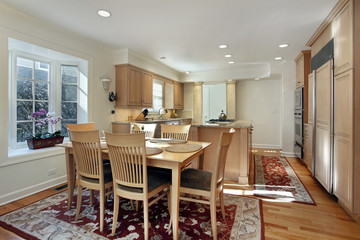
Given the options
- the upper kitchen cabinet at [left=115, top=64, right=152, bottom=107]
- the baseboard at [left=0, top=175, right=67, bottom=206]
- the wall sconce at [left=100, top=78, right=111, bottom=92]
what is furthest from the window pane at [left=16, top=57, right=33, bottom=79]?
the baseboard at [left=0, top=175, right=67, bottom=206]

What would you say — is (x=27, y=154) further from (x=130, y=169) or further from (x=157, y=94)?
(x=157, y=94)

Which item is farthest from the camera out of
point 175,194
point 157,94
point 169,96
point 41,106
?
point 169,96

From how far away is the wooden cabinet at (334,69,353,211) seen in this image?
206 centimetres

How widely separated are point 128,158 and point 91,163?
52 centimetres

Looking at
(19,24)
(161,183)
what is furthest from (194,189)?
(19,24)

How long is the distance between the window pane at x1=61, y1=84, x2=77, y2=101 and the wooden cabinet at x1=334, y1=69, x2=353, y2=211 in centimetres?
402

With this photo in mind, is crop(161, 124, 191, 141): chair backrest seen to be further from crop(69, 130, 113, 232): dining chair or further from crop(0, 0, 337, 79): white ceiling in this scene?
crop(0, 0, 337, 79): white ceiling

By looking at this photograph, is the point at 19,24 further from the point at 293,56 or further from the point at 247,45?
the point at 293,56

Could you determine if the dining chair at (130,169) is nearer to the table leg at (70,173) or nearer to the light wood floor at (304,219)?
the table leg at (70,173)

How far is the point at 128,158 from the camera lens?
165cm

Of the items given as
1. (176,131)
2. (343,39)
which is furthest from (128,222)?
(343,39)

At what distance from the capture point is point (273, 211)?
2.24m

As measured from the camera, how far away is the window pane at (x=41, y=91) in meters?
3.20

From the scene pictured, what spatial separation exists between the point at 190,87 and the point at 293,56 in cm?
323
